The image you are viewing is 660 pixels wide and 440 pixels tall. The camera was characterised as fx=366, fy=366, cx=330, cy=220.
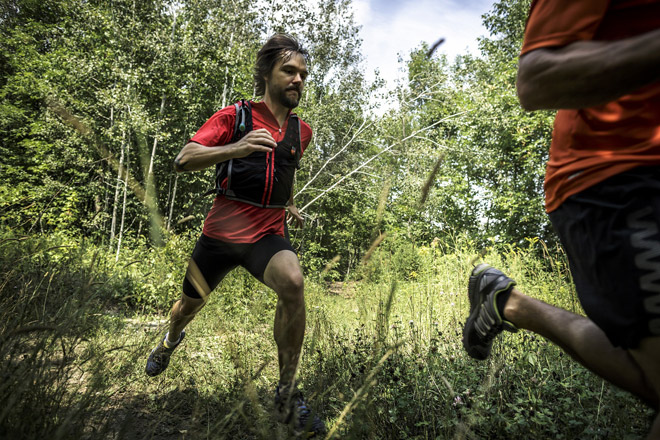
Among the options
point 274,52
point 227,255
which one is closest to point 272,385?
point 227,255

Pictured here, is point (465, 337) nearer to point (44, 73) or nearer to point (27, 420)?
point (27, 420)

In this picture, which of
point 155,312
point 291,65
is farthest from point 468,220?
point 291,65

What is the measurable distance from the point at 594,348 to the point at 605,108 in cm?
78

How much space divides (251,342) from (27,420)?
9.64 feet

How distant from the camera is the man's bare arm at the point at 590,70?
872 mm

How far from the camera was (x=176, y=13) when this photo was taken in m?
11.4

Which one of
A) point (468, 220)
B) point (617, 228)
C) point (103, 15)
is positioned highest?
point (103, 15)

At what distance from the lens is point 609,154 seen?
3.24 ft

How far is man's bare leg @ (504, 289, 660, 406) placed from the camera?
0.95 metres

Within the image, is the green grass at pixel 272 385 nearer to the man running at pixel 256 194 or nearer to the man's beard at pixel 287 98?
the man running at pixel 256 194

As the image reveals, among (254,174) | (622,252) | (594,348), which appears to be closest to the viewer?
(622,252)

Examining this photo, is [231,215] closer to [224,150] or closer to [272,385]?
[224,150]

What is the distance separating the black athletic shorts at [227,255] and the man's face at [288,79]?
3.48 ft

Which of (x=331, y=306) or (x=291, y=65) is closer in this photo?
(x=291, y=65)
